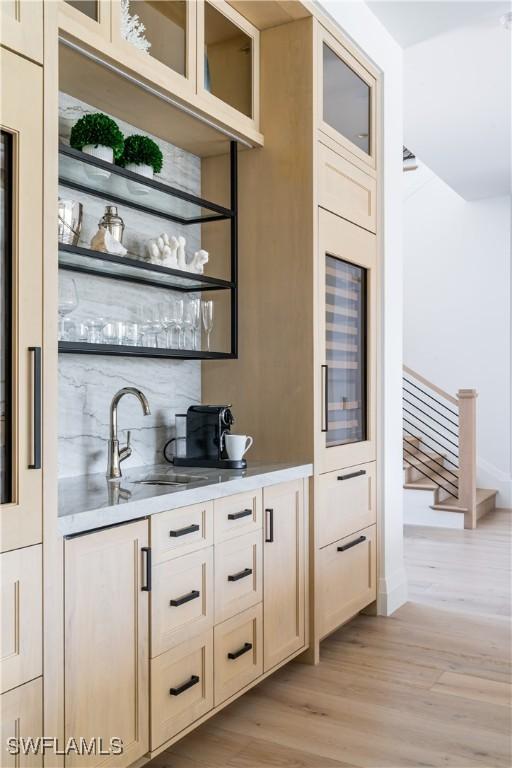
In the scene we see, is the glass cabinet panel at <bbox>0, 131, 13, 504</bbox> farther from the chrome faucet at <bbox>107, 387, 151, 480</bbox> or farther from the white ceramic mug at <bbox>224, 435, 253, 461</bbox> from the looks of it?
the white ceramic mug at <bbox>224, 435, 253, 461</bbox>

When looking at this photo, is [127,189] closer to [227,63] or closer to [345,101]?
[227,63]

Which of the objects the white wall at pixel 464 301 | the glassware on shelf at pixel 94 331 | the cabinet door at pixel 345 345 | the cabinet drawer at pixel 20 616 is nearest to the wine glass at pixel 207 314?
the cabinet door at pixel 345 345

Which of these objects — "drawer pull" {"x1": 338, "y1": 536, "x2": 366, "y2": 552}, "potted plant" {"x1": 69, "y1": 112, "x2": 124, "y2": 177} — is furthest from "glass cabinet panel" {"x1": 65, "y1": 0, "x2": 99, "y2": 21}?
"drawer pull" {"x1": 338, "y1": 536, "x2": 366, "y2": 552}

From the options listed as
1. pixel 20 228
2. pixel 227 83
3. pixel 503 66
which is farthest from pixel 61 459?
pixel 503 66

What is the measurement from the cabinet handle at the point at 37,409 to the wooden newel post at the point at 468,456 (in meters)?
4.89

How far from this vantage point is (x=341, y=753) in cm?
225

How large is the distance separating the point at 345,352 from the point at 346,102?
1.19 meters

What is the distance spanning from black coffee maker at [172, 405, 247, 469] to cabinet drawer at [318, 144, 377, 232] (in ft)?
3.35

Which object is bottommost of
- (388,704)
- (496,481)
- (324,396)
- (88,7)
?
(388,704)

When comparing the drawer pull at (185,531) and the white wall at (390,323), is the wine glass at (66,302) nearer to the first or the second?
the drawer pull at (185,531)

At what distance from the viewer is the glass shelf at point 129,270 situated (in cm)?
234

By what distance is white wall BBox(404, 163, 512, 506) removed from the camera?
7129mm

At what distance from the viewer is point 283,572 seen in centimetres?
278

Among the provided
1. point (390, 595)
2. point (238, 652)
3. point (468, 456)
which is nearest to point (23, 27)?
point (238, 652)
